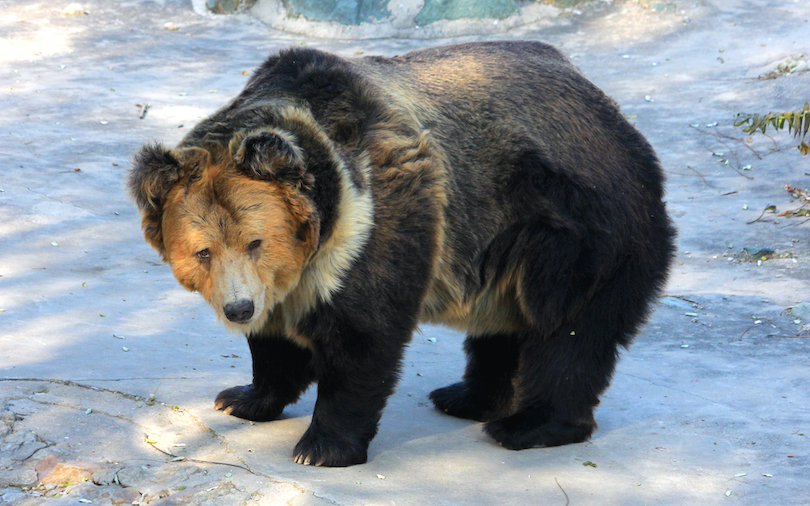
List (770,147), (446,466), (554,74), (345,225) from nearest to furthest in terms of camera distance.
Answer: (345,225) < (446,466) < (554,74) < (770,147)

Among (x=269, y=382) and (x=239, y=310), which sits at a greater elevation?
(x=239, y=310)

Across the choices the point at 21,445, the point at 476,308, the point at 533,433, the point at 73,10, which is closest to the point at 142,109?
the point at 73,10

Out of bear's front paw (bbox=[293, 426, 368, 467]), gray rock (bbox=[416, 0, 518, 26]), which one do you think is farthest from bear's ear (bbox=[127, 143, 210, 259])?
gray rock (bbox=[416, 0, 518, 26])

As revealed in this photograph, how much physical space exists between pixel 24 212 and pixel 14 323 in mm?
2282

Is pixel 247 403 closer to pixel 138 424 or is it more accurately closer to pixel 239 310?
pixel 138 424

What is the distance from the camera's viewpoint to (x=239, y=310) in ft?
11.2

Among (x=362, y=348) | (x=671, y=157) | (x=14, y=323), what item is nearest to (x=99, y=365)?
(x=14, y=323)

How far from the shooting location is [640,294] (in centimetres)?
455

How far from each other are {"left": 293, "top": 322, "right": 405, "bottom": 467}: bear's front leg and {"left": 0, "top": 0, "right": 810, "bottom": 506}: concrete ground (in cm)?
11

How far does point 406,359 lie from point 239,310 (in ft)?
7.76

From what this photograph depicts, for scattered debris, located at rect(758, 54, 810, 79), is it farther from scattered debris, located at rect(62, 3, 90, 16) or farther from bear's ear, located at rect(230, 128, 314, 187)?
scattered debris, located at rect(62, 3, 90, 16)

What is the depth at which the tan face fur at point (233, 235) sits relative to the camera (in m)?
3.48

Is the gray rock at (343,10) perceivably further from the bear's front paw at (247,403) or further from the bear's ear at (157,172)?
the bear's ear at (157,172)

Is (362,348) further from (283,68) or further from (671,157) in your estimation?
(671,157)
